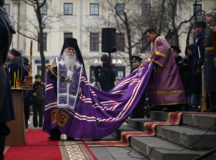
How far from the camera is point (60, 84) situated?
27.5ft

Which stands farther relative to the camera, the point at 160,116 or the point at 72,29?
the point at 72,29

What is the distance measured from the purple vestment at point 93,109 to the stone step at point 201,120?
6.13 ft

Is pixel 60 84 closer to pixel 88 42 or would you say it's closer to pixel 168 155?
pixel 168 155

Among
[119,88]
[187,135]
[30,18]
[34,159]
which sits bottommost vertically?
[34,159]

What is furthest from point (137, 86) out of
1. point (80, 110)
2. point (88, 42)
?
point (88, 42)

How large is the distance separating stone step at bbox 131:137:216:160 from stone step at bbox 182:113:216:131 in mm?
456

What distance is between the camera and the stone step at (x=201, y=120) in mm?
5211

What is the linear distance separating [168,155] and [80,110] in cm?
368

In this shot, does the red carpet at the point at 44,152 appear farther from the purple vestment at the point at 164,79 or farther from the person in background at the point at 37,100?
the person in background at the point at 37,100

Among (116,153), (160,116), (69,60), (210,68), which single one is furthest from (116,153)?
(69,60)

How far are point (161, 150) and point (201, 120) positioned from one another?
964 millimetres

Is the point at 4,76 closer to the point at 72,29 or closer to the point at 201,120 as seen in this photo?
the point at 201,120

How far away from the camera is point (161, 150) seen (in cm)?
505

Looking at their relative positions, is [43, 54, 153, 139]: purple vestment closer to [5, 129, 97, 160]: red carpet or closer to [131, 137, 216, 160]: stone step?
[5, 129, 97, 160]: red carpet
